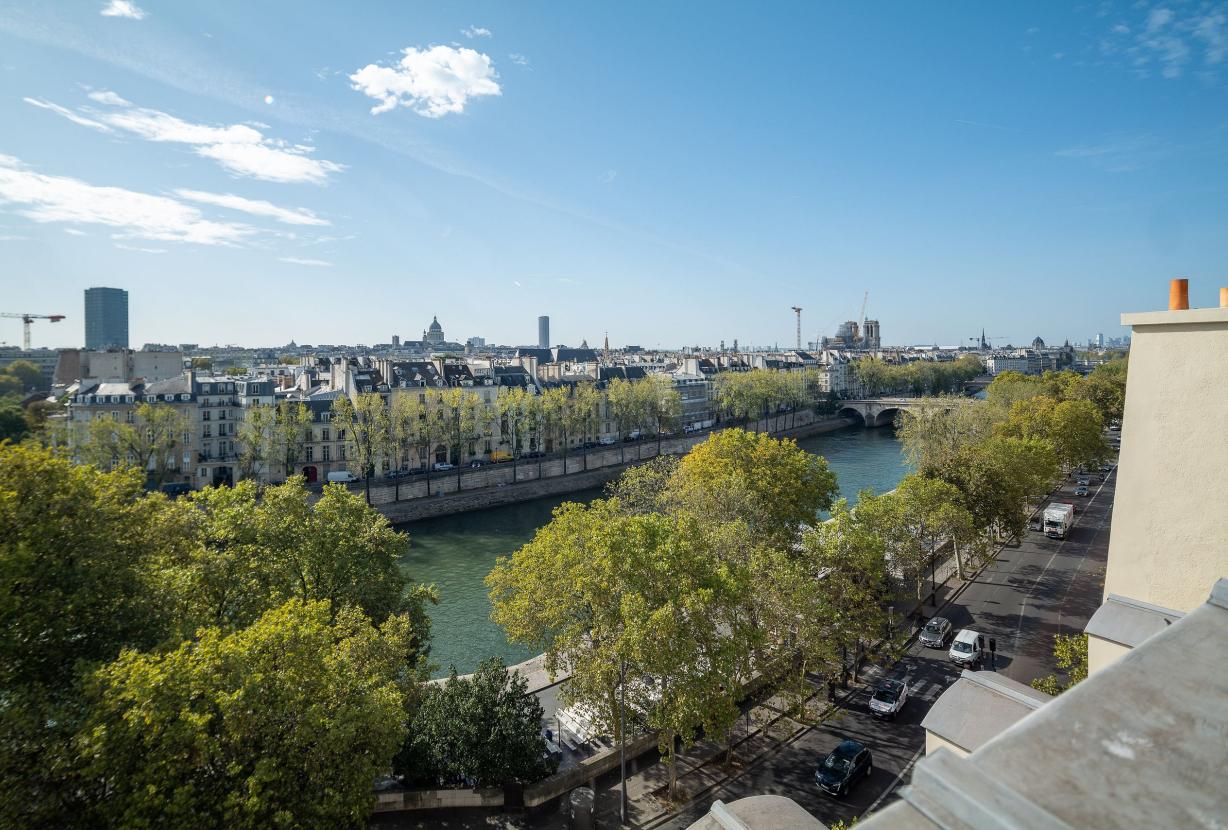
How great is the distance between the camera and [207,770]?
953 centimetres

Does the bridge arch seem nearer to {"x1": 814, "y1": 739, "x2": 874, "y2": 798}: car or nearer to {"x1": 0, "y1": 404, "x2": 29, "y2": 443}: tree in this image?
{"x1": 814, "y1": 739, "x2": 874, "y2": 798}: car

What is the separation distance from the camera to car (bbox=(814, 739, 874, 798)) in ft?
46.9

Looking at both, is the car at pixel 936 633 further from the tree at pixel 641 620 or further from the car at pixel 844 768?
the tree at pixel 641 620

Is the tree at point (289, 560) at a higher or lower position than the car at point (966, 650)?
higher

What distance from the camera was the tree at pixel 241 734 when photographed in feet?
29.1

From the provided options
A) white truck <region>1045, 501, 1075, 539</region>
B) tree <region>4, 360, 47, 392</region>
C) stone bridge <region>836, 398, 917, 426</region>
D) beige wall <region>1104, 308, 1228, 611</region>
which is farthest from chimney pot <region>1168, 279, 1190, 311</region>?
tree <region>4, 360, 47, 392</region>

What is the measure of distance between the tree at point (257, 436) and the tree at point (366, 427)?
4.05 meters

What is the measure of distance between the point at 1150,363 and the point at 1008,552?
1095 inches

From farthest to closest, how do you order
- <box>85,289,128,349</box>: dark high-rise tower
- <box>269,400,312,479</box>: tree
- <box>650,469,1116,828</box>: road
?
<box>85,289,128,349</box>: dark high-rise tower → <box>269,400,312,479</box>: tree → <box>650,469,1116,828</box>: road

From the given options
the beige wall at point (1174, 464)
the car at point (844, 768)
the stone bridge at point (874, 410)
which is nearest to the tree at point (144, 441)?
the car at point (844, 768)

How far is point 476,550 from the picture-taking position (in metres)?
37.7

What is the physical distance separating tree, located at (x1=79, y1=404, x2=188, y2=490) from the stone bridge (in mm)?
79041

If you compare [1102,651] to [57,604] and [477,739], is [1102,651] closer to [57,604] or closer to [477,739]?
[477,739]

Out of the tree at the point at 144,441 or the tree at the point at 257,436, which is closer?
the tree at the point at 144,441
